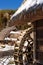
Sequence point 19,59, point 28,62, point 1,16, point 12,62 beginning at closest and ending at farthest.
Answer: point 28,62
point 19,59
point 12,62
point 1,16

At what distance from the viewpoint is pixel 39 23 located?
6902 mm

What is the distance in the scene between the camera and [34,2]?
5.68m

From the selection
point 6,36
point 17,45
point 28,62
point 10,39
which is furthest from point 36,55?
point 6,36

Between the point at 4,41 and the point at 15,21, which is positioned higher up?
the point at 15,21

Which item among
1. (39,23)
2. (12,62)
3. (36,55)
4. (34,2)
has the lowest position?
(12,62)

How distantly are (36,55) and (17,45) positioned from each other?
4.91 m

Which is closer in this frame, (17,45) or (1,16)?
(17,45)

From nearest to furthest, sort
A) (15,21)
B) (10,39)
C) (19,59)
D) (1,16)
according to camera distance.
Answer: (15,21), (19,59), (10,39), (1,16)

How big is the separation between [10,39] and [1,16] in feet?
22.7

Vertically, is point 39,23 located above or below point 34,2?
below

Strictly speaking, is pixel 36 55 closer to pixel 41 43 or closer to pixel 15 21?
pixel 41 43

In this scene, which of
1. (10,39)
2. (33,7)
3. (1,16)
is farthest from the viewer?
(1,16)

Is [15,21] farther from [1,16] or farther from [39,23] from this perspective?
[1,16]

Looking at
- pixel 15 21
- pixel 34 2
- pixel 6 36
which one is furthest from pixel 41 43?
pixel 6 36
